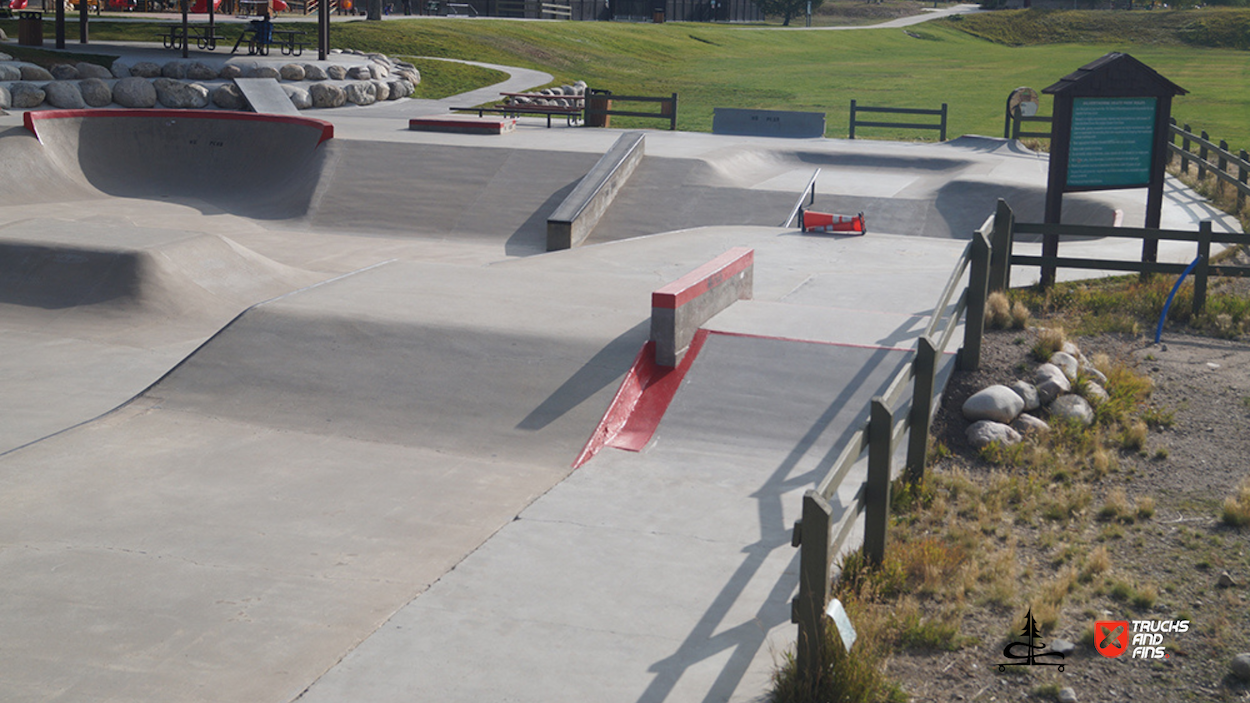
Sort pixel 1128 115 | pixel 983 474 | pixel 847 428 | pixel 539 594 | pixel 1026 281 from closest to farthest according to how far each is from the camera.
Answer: pixel 539 594 < pixel 983 474 < pixel 847 428 < pixel 1128 115 < pixel 1026 281

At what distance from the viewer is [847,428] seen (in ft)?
28.0

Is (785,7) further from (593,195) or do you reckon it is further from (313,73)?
(593,195)

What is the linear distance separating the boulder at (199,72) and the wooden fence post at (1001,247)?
85.9 feet

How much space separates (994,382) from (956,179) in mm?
12453

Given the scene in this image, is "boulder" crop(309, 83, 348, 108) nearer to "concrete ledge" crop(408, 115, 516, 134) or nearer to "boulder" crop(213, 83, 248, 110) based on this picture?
"boulder" crop(213, 83, 248, 110)

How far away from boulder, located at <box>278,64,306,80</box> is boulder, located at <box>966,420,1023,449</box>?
28729 mm

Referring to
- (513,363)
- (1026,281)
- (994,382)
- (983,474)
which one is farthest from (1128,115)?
(513,363)

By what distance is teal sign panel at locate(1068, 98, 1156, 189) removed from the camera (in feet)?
38.9

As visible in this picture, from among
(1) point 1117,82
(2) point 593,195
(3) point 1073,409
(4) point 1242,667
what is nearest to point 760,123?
(2) point 593,195

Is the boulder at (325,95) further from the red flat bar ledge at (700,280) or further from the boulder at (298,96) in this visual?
the red flat bar ledge at (700,280)

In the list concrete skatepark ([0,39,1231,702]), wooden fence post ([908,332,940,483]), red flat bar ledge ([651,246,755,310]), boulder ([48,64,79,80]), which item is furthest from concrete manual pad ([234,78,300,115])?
wooden fence post ([908,332,940,483])

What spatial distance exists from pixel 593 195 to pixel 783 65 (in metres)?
43.8

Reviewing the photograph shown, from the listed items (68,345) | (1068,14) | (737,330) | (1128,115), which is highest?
(1068,14)

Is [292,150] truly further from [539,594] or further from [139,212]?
[539,594]
